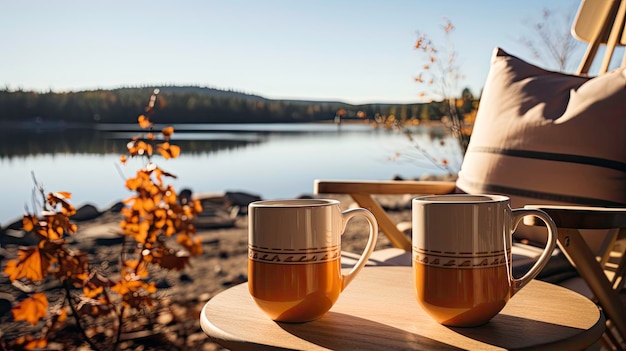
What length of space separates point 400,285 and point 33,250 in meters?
1.12

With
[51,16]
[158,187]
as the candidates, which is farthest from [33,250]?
[51,16]

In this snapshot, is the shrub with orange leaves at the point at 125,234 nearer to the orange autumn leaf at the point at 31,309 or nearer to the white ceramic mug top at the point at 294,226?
the orange autumn leaf at the point at 31,309

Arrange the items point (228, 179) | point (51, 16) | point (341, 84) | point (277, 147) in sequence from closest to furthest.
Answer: point (51, 16)
point (341, 84)
point (228, 179)
point (277, 147)

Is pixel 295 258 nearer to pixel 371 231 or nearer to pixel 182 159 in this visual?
pixel 371 231

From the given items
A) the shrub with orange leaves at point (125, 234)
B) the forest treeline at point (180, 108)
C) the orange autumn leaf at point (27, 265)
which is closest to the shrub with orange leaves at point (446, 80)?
the forest treeline at point (180, 108)

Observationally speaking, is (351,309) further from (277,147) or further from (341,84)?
(277,147)

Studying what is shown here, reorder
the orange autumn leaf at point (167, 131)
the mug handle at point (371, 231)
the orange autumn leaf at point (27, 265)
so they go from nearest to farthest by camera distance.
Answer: the mug handle at point (371, 231), the orange autumn leaf at point (27, 265), the orange autumn leaf at point (167, 131)

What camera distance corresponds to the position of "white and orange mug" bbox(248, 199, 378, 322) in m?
0.75

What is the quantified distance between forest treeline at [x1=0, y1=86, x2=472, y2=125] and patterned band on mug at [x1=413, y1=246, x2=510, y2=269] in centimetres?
227

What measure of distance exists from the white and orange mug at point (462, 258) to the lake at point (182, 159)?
3.56 feet

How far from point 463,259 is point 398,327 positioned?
5.3 inches

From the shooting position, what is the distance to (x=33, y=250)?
161 cm

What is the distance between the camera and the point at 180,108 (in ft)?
12.6

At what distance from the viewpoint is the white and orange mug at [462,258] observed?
721mm
